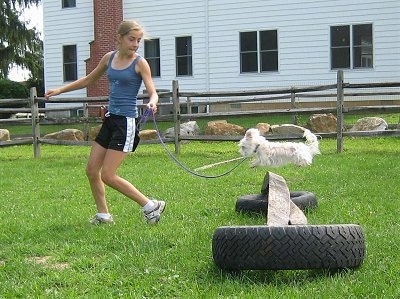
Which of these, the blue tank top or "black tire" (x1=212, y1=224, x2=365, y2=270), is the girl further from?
"black tire" (x1=212, y1=224, x2=365, y2=270)

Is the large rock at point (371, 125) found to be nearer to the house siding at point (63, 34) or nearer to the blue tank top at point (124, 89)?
the blue tank top at point (124, 89)

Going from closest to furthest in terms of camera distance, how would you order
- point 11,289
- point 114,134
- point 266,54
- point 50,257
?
1. point 11,289
2. point 50,257
3. point 114,134
4. point 266,54

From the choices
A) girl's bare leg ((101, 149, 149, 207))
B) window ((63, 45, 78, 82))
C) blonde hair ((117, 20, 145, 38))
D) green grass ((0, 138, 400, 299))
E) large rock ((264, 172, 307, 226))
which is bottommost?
green grass ((0, 138, 400, 299))

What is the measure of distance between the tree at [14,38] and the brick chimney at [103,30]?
1139 cm

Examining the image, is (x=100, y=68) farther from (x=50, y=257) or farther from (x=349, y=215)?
(x=349, y=215)

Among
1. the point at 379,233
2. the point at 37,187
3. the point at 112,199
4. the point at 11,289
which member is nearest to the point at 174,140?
the point at 37,187

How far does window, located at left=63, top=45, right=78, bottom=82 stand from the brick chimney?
71.6 inches

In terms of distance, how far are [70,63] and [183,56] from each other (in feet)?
16.3

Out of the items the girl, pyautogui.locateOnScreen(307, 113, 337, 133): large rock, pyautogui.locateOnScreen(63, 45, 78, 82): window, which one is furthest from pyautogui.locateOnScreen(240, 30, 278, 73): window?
the girl

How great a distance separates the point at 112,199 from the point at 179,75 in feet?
52.7

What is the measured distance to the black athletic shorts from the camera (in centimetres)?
570

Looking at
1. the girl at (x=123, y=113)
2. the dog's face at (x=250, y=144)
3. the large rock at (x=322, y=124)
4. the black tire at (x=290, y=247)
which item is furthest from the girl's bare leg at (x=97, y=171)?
the large rock at (x=322, y=124)

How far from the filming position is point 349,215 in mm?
5812

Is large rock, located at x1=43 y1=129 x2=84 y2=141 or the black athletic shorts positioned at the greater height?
the black athletic shorts
